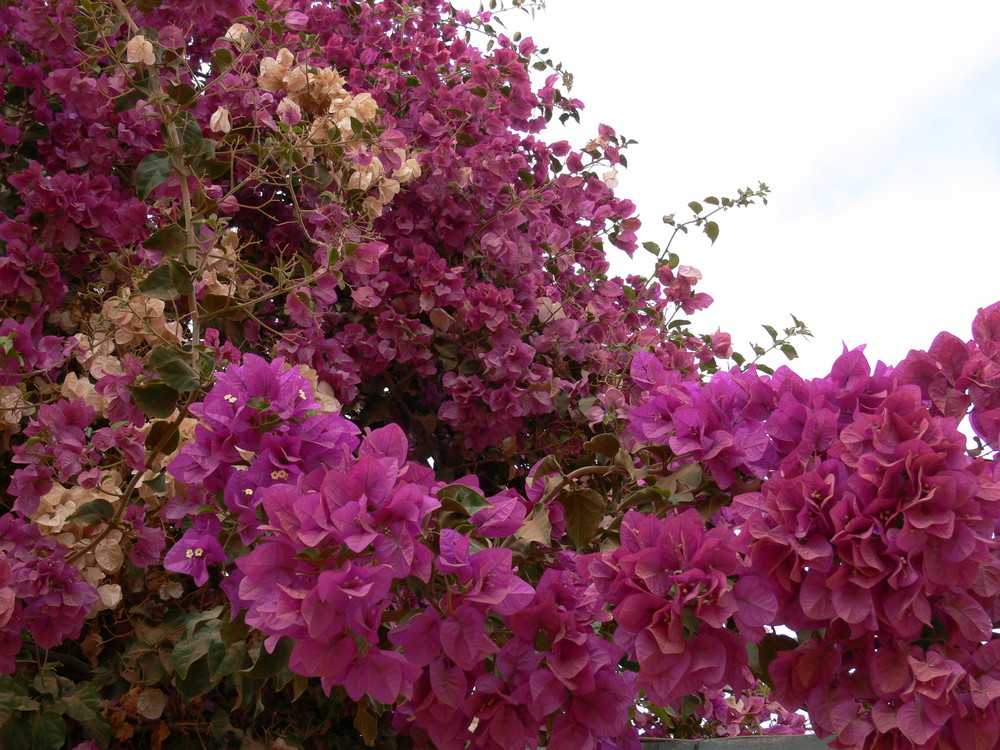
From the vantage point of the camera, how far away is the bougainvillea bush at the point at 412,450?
846 mm

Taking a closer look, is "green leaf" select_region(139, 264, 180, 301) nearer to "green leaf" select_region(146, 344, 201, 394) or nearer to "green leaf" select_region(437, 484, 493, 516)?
"green leaf" select_region(146, 344, 201, 394)

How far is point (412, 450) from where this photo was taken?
6.56 feet

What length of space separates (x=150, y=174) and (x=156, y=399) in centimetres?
41

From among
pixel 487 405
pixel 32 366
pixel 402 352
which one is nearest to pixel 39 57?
pixel 32 366

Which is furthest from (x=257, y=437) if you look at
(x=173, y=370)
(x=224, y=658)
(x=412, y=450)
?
(x=412, y=450)

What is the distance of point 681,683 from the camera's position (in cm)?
88

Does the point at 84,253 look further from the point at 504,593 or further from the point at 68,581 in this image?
the point at 504,593

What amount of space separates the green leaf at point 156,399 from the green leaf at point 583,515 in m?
0.45

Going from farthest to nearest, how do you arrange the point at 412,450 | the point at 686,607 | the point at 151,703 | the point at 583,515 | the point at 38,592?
the point at 412,450 < the point at 151,703 < the point at 38,592 < the point at 583,515 < the point at 686,607

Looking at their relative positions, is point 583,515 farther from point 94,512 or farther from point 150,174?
point 150,174

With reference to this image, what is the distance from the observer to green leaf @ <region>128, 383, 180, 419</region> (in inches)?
40.5

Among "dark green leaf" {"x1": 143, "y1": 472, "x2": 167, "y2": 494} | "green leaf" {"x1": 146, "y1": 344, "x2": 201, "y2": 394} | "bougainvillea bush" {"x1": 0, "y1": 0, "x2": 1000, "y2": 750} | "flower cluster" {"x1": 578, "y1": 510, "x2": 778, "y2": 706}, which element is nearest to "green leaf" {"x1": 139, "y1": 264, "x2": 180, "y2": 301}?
"bougainvillea bush" {"x1": 0, "y1": 0, "x2": 1000, "y2": 750}

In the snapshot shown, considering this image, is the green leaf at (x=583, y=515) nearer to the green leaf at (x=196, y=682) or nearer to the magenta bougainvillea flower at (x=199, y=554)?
the magenta bougainvillea flower at (x=199, y=554)

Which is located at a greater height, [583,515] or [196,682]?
[583,515]
